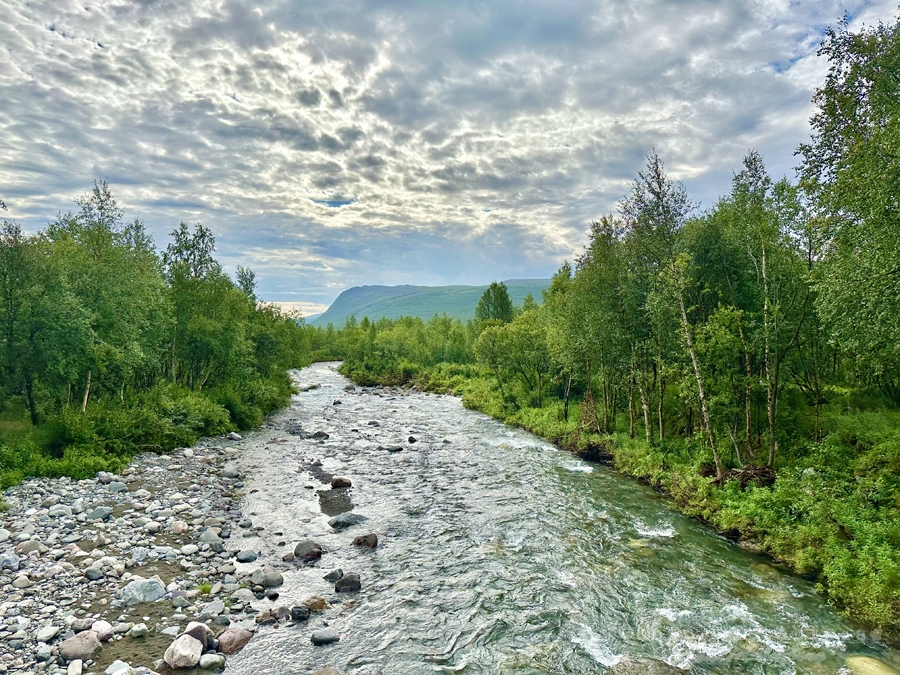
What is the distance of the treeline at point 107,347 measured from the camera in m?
20.5

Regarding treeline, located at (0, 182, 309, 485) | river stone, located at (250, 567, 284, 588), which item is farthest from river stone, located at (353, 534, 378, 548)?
treeline, located at (0, 182, 309, 485)

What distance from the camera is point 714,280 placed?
24.5 m

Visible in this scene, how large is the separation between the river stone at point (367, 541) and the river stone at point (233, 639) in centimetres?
617

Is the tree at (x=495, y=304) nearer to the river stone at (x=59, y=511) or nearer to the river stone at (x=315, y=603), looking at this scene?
the river stone at (x=59, y=511)

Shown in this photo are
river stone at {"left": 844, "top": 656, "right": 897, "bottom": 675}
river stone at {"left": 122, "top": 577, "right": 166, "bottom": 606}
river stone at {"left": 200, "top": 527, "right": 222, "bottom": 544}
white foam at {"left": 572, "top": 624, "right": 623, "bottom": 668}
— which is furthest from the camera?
river stone at {"left": 200, "top": 527, "right": 222, "bottom": 544}

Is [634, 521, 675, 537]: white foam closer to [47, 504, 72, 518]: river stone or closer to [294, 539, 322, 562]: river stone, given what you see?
[294, 539, 322, 562]: river stone

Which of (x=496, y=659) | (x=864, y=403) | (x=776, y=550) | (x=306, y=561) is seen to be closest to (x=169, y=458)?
(x=306, y=561)

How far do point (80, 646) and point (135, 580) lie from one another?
308cm

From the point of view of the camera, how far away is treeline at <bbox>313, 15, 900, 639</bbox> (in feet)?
Result: 44.5

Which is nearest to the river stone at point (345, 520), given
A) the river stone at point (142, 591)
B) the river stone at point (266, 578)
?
Answer: the river stone at point (266, 578)

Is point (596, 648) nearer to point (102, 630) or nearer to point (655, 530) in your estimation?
point (655, 530)

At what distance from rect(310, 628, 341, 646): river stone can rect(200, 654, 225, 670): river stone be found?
216 centimetres

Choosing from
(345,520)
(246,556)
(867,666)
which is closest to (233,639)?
(246,556)

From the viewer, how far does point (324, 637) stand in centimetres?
1128
